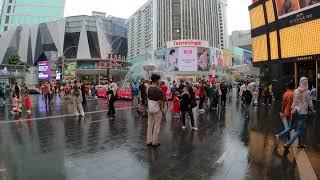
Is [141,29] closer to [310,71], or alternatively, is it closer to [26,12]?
[26,12]

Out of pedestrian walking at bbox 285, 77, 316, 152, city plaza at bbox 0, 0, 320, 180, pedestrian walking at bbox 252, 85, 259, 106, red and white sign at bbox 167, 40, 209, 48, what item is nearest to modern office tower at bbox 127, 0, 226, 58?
red and white sign at bbox 167, 40, 209, 48

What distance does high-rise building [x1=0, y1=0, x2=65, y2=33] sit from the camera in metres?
116

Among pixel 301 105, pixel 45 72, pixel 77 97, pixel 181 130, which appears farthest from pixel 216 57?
pixel 301 105

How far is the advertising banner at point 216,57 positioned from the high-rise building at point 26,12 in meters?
49.7

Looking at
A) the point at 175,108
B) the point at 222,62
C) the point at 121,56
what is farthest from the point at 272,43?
the point at 222,62

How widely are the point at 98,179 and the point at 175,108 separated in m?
9.64

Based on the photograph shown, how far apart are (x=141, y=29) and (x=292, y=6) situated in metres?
151

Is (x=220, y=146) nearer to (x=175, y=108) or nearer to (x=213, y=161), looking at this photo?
(x=213, y=161)

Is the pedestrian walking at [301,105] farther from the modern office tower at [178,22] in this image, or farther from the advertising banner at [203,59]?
the modern office tower at [178,22]

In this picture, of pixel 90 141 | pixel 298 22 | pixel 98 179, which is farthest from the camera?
pixel 298 22

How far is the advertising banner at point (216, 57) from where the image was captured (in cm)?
11259

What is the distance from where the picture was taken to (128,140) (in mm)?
9867

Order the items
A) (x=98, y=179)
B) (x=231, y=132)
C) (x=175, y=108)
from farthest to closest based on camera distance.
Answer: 1. (x=175, y=108)
2. (x=231, y=132)
3. (x=98, y=179)

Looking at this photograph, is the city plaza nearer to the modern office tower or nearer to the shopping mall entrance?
the shopping mall entrance
